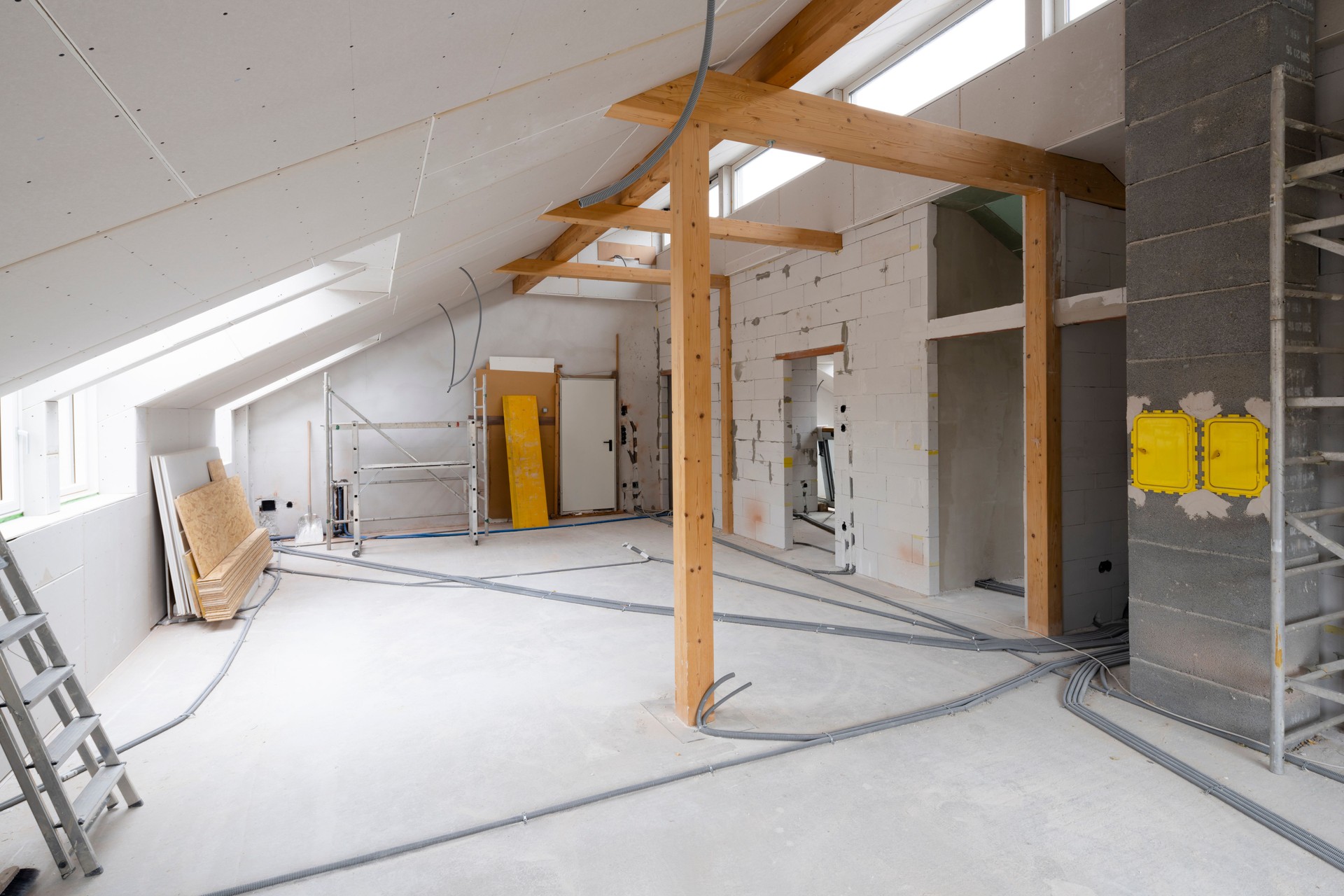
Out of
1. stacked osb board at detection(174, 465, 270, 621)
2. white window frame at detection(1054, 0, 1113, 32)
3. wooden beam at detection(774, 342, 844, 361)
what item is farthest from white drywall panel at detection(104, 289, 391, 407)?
white window frame at detection(1054, 0, 1113, 32)

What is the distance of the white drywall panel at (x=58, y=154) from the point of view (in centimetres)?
87

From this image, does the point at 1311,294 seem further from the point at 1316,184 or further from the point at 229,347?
the point at 229,347

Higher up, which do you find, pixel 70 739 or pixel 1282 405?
pixel 1282 405

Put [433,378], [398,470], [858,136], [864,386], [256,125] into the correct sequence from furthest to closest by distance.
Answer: [433,378], [398,470], [864,386], [858,136], [256,125]

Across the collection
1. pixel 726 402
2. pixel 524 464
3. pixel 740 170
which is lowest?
pixel 524 464

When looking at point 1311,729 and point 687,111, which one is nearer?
point 687,111

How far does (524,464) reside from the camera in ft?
27.0

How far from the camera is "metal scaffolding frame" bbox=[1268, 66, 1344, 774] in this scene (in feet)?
8.20

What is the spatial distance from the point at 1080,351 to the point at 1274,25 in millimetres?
1852

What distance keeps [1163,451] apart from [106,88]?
3.79m

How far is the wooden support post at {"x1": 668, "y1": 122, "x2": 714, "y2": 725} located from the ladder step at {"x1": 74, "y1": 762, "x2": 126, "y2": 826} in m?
2.07

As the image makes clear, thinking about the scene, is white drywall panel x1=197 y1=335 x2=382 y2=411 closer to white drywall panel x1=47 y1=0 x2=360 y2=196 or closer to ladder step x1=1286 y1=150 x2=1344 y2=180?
white drywall panel x1=47 y1=0 x2=360 y2=196

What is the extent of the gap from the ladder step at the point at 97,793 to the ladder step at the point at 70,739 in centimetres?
12

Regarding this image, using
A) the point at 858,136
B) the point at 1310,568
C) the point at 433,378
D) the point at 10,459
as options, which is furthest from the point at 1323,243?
the point at 433,378
